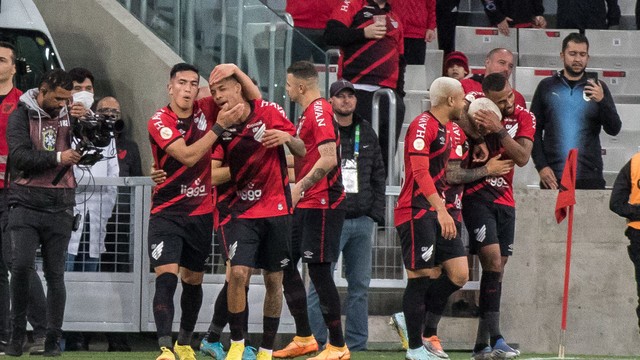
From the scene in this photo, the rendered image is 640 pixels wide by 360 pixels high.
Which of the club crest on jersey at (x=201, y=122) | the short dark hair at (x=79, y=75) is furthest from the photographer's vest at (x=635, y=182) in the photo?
the short dark hair at (x=79, y=75)

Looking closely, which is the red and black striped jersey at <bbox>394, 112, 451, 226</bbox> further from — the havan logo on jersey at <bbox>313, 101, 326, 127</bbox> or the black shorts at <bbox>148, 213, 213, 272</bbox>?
the black shorts at <bbox>148, 213, 213, 272</bbox>

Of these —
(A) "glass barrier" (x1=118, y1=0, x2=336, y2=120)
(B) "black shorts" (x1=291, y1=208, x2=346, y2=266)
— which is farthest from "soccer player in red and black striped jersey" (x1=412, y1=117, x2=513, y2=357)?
(A) "glass barrier" (x1=118, y1=0, x2=336, y2=120)

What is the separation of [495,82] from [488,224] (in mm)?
1148

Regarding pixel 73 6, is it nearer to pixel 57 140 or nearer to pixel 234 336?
pixel 57 140

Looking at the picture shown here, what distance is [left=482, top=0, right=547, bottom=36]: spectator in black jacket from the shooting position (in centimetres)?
1964

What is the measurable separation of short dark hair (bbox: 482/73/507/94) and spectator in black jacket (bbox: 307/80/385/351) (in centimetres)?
153

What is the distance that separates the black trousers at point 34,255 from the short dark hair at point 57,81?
988 mm

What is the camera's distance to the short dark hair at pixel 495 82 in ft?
42.0

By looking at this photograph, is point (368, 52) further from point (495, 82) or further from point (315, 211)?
point (315, 211)

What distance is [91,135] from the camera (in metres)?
12.4

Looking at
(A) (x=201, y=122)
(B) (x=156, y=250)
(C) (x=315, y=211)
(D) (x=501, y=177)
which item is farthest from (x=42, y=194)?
(D) (x=501, y=177)

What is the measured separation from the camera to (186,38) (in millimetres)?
16250

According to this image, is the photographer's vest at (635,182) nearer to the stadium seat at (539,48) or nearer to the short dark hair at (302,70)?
the short dark hair at (302,70)

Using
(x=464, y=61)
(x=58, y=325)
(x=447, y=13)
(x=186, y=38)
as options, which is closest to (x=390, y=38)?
(x=464, y=61)
